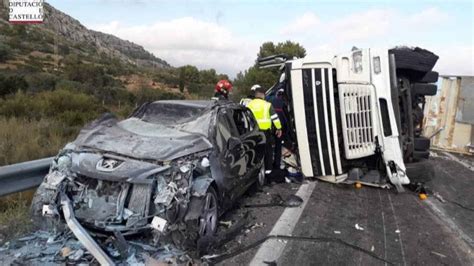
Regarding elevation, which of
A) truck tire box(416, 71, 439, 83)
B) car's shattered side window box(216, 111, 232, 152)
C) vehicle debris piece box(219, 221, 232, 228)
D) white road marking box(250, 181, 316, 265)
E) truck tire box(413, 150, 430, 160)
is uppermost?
truck tire box(416, 71, 439, 83)

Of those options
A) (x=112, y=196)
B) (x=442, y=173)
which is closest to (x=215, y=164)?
(x=112, y=196)

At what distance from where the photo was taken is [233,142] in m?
5.46

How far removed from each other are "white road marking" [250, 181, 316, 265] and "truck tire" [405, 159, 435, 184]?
1826 mm

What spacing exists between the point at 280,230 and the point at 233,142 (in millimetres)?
1261

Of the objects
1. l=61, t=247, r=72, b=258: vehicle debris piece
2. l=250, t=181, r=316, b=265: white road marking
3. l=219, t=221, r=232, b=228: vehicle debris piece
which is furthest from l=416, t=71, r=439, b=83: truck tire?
l=61, t=247, r=72, b=258: vehicle debris piece

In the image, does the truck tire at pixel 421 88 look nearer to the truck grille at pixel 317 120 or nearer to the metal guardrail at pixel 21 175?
the truck grille at pixel 317 120

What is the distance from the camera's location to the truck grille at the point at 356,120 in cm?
753

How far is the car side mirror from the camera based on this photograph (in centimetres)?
528

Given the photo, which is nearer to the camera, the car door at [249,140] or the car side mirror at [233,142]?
the car side mirror at [233,142]

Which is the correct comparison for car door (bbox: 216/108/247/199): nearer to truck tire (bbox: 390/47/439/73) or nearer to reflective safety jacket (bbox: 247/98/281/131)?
reflective safety jacket (bbox: 247/98/281/131)

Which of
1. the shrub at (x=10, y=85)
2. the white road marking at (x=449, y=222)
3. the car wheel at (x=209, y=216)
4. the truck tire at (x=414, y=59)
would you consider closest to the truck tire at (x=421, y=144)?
the white road marking at (x=449, y=222)

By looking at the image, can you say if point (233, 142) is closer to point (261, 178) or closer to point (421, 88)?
point (261, 178)

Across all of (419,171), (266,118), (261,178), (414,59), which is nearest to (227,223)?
(261,178)

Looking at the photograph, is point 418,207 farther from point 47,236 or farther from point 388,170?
point 47,236
